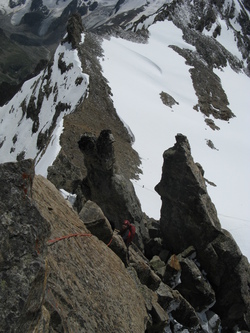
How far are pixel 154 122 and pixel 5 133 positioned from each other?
22.3 meters

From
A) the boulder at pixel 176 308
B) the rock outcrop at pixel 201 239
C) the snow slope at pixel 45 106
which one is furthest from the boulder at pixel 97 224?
the snow slope at pixel 45 106

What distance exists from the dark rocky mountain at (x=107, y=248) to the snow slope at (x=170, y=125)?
244 cm

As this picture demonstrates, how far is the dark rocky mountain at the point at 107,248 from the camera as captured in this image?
240 inches

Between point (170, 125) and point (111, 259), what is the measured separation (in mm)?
29006

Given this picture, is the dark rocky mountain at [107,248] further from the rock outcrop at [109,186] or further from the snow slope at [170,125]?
the snow slope at [170,125]

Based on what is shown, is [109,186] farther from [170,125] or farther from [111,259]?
[170,125]

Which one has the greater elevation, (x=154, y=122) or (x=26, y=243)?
(x=154, y=122)

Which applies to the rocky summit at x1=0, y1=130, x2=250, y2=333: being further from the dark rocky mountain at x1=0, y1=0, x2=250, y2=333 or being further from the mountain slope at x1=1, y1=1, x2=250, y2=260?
the mountain slope at x1=1, y1=1, x2=250, y2=260

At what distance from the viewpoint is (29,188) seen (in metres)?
6.64

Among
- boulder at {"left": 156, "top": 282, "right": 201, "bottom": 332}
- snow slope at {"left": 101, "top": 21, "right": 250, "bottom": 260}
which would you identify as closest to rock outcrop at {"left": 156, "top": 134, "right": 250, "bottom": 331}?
boulder at {"left": 156, "top": 282, "right": 201, "bottom": 332}

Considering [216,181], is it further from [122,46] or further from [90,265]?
[122,46]

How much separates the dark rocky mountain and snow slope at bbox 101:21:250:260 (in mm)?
2438

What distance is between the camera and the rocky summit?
236 inches

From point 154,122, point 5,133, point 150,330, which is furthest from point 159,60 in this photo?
point 150,330
